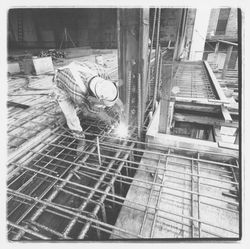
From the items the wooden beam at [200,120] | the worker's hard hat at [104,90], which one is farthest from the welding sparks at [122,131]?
the wooden beam at [200,120]

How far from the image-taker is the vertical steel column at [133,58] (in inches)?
96.0

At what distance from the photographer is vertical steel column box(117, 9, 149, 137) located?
96.0 inches

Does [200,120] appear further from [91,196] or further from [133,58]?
[91,196]

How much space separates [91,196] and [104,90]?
4.88 feet

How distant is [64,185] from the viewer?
245 cm

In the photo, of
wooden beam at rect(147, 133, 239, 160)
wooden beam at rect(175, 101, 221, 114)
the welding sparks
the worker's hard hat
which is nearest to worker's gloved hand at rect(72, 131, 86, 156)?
the welding sparks

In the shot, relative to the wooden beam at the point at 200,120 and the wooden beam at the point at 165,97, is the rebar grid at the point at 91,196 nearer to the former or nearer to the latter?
the wooden beam at the point at 165,97

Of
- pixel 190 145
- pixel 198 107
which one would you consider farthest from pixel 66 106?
pixel 198 107

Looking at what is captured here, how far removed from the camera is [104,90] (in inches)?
103

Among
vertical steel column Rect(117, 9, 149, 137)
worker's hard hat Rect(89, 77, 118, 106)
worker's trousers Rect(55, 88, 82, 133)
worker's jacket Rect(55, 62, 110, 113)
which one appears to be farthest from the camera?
worker's trousers Rect(55, 88, 82, 133)

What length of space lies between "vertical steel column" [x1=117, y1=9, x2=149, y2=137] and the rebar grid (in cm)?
68

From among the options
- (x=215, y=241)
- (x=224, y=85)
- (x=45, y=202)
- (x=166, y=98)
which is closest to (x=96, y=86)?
(x=166, y=98)

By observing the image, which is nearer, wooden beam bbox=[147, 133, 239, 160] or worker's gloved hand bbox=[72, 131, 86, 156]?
wooden beam bbox=[147, 133, 239, 160]

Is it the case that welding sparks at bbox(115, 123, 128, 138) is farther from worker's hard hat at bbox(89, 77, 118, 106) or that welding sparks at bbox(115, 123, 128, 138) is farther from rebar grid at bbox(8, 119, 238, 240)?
worker's hard hat at bbox(89, 77, 118, 106)
